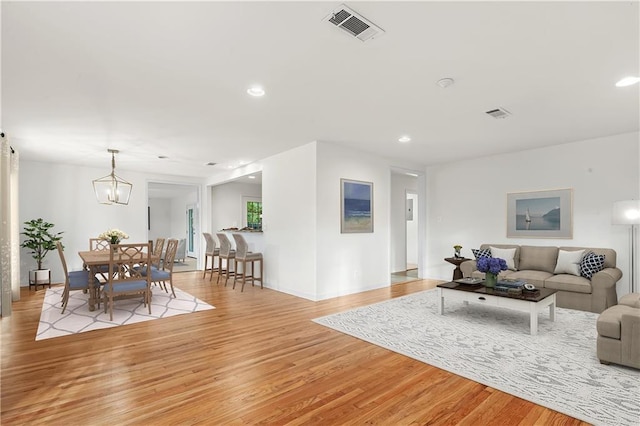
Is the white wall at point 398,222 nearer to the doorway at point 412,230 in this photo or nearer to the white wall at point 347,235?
the white wall at point 347,235

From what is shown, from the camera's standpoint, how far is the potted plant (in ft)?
20.4

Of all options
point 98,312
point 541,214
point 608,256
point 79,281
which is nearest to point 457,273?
point 541,214

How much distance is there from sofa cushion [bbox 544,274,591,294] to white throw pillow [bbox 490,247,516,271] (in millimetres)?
746

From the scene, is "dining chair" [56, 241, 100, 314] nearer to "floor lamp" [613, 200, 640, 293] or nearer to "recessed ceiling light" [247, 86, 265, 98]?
"recessed ceiling light" [247, 86, 265, 98]

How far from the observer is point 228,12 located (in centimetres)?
202

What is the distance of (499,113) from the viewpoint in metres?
3.93

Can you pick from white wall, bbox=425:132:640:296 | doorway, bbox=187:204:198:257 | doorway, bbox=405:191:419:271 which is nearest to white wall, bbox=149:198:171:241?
doorway, bbox=187:204:198:257

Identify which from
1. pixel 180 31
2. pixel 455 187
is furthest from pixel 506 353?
pixel 455 187

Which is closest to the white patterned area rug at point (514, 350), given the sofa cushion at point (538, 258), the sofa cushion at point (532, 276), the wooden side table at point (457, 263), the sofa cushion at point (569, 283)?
the sofa cushion at point (569, 283)

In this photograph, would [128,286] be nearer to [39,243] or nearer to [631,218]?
[39,243]

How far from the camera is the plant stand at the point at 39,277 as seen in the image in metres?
6.20

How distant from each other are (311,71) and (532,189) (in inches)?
197

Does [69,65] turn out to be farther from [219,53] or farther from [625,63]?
[625,63]

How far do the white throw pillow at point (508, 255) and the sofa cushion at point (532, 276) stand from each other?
255 mm
